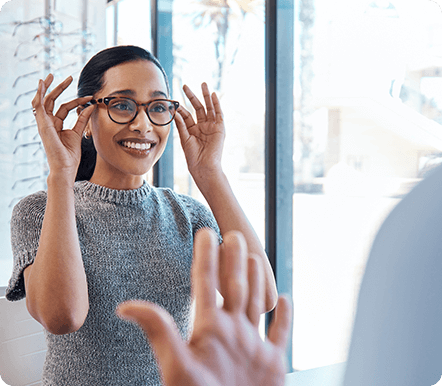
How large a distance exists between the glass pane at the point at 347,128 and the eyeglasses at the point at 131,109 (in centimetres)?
85

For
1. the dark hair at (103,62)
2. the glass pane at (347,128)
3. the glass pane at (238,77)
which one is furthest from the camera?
the glass pane at (238,77)

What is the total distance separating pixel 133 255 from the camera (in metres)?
0.97

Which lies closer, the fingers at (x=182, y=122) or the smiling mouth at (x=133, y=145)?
the smiling mouth at (x=133, y=145)

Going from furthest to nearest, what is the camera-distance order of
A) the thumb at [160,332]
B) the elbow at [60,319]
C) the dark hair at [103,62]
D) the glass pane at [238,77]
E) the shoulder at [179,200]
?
the glass pane at [238,77], the shoulder at [179,200], the dark hair at [103,62], the elbow at [60,319], the thumb at [160,332]

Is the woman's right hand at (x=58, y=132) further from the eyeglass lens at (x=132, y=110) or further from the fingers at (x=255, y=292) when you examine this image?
the fingers at (x=255, y=292)

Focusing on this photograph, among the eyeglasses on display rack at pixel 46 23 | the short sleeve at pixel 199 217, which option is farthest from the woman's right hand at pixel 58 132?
the eyeglasses on display rack at pixel 46 23

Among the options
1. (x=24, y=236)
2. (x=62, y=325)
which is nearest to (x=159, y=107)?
(x=24, y=236)

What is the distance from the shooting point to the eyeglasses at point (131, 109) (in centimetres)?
93

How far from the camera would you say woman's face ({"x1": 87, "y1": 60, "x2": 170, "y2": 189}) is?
0.93 meters

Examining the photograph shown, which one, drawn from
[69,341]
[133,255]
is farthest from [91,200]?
[69,341]

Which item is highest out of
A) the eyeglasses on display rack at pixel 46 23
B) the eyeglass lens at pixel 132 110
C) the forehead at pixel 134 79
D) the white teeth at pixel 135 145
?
the eyeglasses on display rack at pixel 46 23

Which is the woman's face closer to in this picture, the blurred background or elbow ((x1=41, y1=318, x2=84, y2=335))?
elbow ((x1=41, y1=318, x2=84, y2=335))

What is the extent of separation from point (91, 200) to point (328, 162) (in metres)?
1.11

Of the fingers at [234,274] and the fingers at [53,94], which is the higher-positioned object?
the fingers at [53,94]
